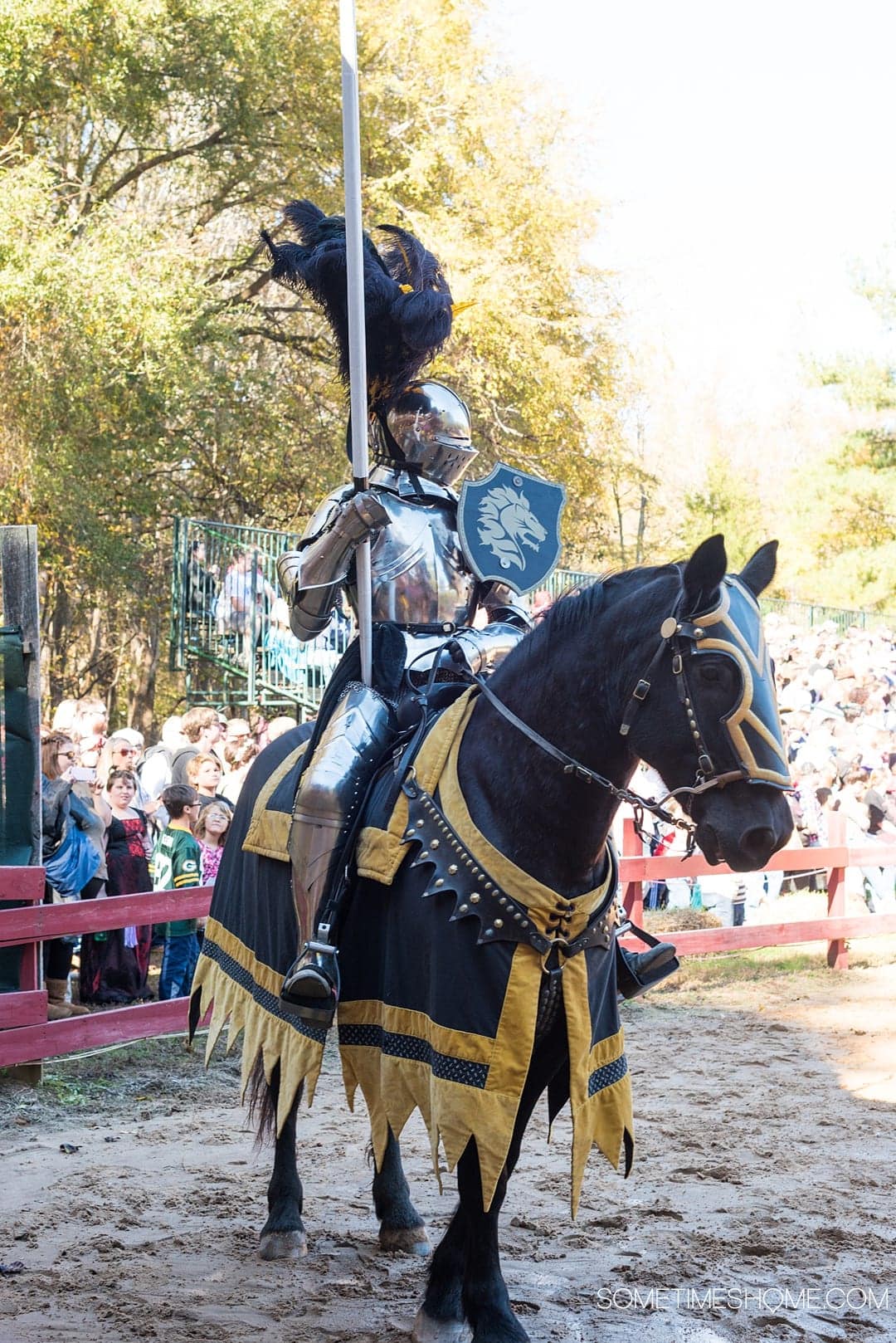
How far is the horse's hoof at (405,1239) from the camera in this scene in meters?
4.30

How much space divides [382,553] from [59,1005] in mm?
4003

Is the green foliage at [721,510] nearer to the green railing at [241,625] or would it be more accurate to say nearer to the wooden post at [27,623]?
the green railing at [241,625]

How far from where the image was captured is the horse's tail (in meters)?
4.51

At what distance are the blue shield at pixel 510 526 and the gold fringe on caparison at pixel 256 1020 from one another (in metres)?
1.44

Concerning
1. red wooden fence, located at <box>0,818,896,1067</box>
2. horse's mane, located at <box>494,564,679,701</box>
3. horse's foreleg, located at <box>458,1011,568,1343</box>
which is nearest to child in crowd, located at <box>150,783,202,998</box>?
red wooden fence, located at <box>0,818,896,1067</box>

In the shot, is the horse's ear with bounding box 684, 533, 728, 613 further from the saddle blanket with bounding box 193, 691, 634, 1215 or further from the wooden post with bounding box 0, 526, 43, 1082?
the wooden post with bounding box 0, 526, 43, 1082

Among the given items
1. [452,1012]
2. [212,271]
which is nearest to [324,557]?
[452,1012]

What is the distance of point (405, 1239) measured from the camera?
4.30 meters

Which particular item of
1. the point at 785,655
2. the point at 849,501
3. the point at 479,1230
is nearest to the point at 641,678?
the point at 479,1230

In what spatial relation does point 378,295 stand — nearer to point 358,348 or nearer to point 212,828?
point 358,348

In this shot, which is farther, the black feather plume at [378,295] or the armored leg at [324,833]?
the black feather plume at [378,295]

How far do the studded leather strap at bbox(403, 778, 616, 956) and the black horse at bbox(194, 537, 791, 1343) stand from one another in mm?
43

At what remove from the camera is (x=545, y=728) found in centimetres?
334

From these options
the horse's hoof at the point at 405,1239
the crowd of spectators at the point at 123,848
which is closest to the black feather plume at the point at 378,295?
the horse's hoof at the point at 405,1239
